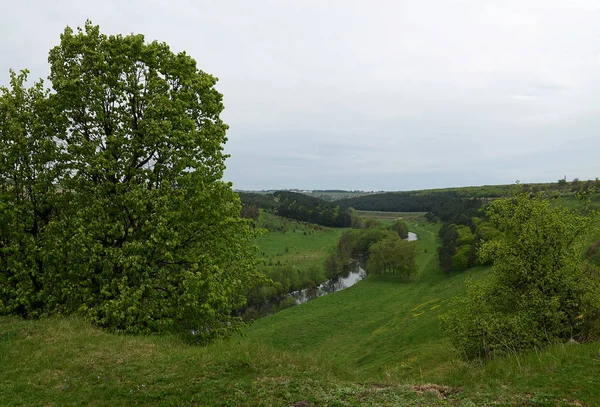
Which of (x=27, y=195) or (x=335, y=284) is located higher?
(x=27, y=195)

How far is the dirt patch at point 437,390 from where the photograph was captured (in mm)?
9227

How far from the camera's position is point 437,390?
9492 mm

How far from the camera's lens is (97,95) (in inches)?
588

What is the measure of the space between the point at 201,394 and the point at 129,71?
14274 mm

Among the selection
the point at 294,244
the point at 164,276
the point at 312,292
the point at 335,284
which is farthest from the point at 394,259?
the point at 164,276

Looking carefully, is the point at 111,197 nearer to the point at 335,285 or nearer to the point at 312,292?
the point at 312,292

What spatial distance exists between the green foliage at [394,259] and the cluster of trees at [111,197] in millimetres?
79961

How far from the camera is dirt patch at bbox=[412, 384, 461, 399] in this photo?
9227mm

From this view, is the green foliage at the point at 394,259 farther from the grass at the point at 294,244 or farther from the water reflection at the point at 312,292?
the grass at the point at 294,244

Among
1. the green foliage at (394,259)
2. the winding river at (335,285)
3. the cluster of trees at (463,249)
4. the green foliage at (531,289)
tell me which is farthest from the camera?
the winding river at (335,285)

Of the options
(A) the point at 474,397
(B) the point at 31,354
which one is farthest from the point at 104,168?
(A) the point at 474,397

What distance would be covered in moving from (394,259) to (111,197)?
277 feet

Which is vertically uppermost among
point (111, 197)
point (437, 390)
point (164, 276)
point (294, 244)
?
point (111, 197)

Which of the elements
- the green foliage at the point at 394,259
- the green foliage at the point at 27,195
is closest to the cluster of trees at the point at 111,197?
the green foliage at the point at 27,195
